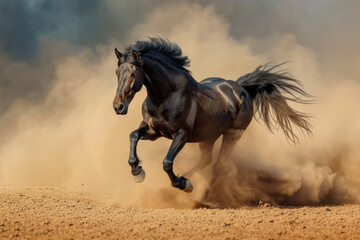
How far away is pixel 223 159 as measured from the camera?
795cm

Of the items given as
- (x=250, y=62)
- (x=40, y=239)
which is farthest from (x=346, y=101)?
(x=40, y=239)

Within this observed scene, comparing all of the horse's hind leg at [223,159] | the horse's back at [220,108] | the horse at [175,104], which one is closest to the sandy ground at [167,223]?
the horse at [175,104]

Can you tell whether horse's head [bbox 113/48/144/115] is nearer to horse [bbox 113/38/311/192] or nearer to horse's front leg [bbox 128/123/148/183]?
horse [bbox 113/38/311/192]

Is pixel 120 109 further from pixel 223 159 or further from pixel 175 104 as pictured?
pixel 223 159

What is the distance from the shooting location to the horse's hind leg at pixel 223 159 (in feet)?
25.8

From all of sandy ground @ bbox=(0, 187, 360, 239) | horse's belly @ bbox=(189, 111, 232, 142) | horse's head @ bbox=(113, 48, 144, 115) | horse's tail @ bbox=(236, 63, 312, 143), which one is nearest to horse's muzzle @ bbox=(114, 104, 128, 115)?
horse's head @ bbox=(113, 48, 144, 115)

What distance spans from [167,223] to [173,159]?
107 centimetres

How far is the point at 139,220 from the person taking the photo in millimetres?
5973

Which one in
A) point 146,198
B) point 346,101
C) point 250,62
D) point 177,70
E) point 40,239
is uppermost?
point 250,62

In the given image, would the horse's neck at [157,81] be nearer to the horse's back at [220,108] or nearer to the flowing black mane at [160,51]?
the flowing black mane at [160,51]

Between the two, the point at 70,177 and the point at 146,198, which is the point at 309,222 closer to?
the point at 146,198

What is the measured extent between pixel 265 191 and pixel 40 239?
14.0 feet

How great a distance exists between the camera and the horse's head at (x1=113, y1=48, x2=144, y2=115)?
6.22 meters

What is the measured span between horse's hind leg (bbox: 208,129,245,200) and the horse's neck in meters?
1.53
